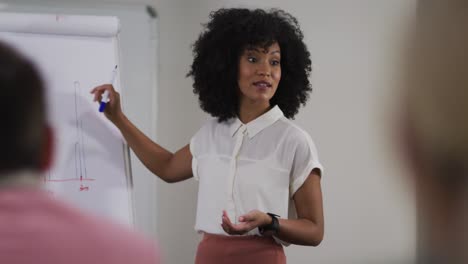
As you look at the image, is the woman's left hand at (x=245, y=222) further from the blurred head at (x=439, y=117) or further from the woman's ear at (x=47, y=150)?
the blurred head at (x=439, y=117)

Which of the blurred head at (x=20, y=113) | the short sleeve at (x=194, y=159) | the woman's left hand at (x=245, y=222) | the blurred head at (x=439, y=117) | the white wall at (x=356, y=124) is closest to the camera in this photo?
the blurred head at (x=20, y=113)

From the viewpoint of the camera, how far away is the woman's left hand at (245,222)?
125 cm

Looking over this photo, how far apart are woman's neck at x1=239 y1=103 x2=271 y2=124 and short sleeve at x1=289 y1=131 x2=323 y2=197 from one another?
0.12 metres

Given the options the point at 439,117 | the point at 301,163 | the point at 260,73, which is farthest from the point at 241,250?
the point at 439,117

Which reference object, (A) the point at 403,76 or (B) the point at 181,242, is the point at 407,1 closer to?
(A) the point at 403,76

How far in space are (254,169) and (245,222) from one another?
0.57 ft

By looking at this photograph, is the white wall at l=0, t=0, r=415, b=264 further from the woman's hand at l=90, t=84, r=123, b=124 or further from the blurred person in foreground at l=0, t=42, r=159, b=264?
the blurred person in foreground at l=0, t=42, r=159, b=264

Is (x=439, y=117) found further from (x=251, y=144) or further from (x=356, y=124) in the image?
(x=251, y=144)

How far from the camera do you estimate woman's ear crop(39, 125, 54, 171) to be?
1.78 feet

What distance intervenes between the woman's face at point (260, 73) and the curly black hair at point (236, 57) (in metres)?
0.02

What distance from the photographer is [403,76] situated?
223cm

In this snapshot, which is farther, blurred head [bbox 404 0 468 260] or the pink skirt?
blurred head [bbox 404 0 468 260]

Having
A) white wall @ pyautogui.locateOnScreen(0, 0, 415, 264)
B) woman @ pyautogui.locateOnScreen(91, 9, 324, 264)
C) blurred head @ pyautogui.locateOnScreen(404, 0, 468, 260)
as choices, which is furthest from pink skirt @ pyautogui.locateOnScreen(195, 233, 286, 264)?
blurred head @ pyautogui.locateOnScreen(404, 0, 468, 260)

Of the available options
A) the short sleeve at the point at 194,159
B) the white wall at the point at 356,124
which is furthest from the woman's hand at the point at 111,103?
the white wall at the point at 356,124
